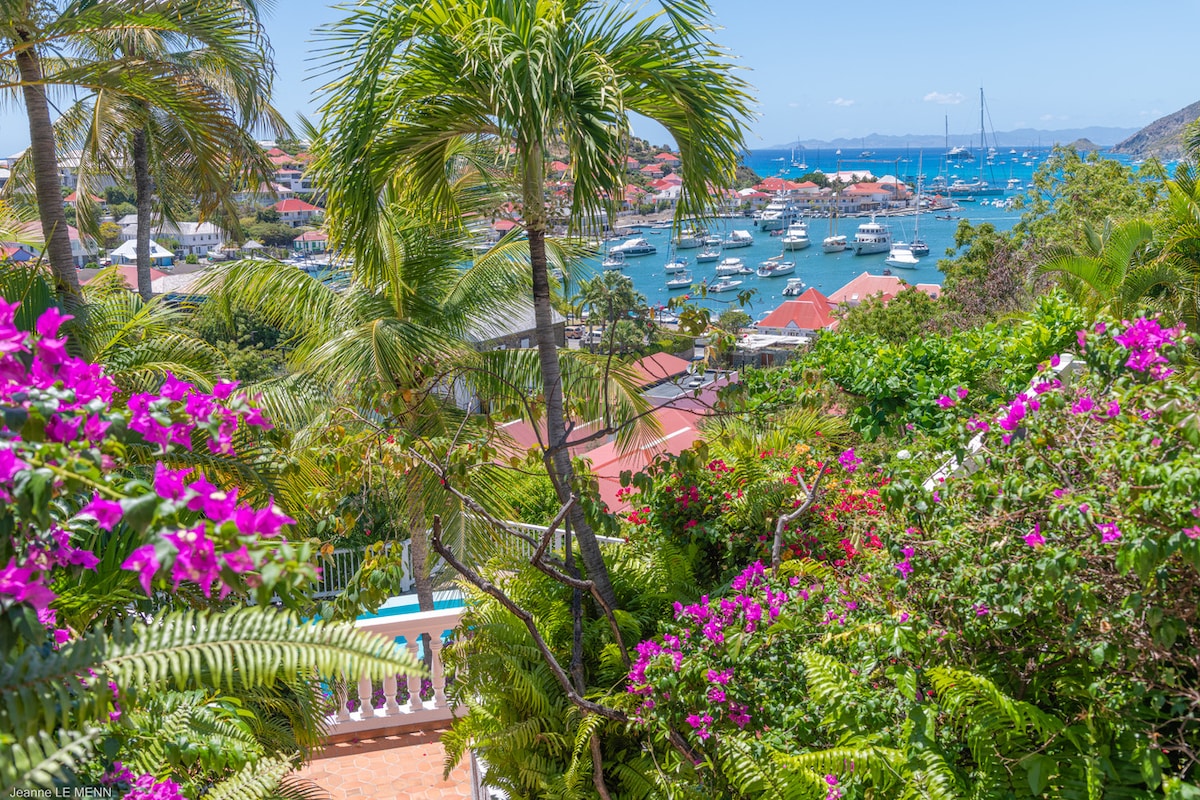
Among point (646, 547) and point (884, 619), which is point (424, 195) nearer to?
point (646, 547)

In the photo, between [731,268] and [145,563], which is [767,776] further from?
[731,268]

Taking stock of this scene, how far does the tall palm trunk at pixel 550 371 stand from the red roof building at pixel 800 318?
37931 millimetres

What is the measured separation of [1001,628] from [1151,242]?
7.68m

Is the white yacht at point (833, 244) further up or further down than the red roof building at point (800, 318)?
further up

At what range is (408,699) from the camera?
600cm

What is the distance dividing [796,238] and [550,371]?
97.3m

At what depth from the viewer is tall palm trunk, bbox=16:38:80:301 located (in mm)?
5156

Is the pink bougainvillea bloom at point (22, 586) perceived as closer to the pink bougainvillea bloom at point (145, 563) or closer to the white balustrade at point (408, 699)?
the pink bougainvillea bloom at point (145, 563)

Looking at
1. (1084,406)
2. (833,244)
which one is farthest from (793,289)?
(1084,406)

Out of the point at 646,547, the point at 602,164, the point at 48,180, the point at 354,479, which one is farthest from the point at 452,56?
the point at 646,547

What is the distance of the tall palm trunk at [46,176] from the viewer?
516 centimetres

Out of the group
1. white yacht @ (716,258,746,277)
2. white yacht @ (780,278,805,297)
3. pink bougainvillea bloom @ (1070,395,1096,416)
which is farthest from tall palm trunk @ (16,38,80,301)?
white yacht @ (716,258,746,277)

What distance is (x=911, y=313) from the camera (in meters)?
18.1

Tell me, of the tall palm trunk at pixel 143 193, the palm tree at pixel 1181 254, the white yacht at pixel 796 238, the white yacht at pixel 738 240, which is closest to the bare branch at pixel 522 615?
the palm tree at pixel 1181 254
